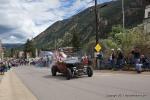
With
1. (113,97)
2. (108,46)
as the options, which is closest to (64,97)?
(113,97)

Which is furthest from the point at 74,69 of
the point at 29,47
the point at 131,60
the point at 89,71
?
the point at 29,47

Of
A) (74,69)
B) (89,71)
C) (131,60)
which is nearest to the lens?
(74,69)

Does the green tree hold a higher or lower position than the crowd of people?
higher

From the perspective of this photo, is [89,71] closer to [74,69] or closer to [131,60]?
[74,69]

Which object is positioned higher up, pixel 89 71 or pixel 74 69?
pixel 74 69

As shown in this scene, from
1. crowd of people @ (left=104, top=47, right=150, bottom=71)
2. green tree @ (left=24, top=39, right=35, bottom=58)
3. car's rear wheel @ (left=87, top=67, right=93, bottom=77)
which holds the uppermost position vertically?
green tree @ (left=24, top=39, right=35, bottom=58)

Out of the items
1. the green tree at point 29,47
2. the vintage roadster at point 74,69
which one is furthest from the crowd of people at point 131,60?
the green tree at point 29,47

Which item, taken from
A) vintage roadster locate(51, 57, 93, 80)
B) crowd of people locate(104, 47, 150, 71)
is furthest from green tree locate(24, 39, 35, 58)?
vintage roadster locate(51, 57, 93, 80)

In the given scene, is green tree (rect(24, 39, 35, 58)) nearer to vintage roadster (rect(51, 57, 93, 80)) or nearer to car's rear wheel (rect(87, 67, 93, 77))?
vintage roadster (rect(51, 57, 93, 80))

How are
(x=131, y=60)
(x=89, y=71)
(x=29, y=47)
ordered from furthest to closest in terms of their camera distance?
(x=29, y=47) → (x=131, y=60) → (x=89, y=71)

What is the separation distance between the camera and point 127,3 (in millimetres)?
191000

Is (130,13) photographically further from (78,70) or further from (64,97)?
(64,97)

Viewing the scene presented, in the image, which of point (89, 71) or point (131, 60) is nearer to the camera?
point (89, 71)

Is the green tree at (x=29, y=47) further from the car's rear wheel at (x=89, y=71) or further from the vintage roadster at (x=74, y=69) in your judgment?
the car's rear wheel at (x=89, y=71)
